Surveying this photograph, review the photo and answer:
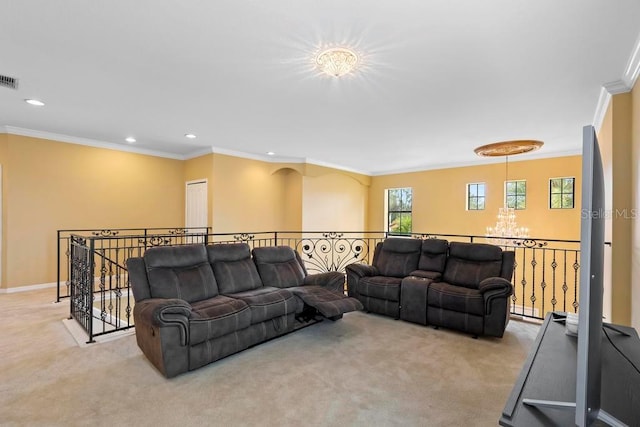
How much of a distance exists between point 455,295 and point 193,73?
3631 millimetres

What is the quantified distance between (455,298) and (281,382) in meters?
2.16

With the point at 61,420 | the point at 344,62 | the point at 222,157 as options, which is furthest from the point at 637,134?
the point at 222,157

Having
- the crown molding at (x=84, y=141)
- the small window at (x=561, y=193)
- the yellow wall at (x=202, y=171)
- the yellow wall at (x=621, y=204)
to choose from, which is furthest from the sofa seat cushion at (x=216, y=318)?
the small window at (x=561, y=193)

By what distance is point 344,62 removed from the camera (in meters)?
2.63

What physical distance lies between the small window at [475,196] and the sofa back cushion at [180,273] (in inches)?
256

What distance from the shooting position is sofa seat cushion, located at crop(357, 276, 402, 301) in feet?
12.9

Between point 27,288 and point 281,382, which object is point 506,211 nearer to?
point 281,382

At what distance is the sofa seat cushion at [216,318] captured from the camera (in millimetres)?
2553

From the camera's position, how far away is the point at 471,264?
3.87m

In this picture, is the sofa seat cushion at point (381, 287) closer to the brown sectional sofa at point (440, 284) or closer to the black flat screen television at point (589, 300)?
the brown sectional sofa at point (440, 284)

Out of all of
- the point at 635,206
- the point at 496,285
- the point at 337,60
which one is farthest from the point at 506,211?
the point at 337,60

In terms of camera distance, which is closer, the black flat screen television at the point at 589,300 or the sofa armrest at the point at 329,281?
the black flat screen television at the point at 589,300

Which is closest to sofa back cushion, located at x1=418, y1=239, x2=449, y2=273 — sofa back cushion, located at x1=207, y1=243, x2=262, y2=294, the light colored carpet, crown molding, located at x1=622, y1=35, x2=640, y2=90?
the light colored carpet

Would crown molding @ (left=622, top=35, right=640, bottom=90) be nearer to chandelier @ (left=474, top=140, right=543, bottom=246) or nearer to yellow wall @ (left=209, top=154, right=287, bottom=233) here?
chandelier @ (left=474, top=140, right=543, bottom=246)
